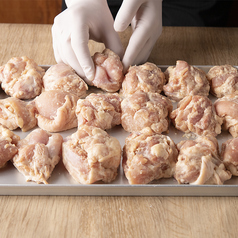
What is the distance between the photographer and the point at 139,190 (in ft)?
4.62

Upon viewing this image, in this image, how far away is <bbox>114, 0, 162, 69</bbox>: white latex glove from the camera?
6.43 ft

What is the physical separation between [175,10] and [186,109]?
4.16 ft

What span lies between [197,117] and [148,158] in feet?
1.34

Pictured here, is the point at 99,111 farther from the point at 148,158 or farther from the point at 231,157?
the point at 231,157

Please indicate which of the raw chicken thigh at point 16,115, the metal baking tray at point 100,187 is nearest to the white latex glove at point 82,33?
the raw chicken thigh at point 16,115

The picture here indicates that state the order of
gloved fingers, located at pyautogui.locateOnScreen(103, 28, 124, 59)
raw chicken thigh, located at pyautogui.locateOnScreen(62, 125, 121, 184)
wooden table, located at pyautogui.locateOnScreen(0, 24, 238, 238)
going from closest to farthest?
wooden table, located at pyautogui.locateOnScreen(0, 24, 238, 238)
raw chicken thigh, located at pyautogui.locateOnScreen(62, 125, 121, 184)
gloved fingers, located at pyautogui.locateOnScreen(103, 28, 124, 59)

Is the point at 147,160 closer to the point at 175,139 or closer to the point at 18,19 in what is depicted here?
the point at 175,139

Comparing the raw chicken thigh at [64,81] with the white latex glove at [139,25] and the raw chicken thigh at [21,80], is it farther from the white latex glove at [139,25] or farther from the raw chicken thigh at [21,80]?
the white latex glove at [139,25]

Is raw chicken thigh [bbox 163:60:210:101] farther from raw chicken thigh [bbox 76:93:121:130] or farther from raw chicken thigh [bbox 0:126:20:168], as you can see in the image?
raw chicken thigh [bbox 0:126:20:168]

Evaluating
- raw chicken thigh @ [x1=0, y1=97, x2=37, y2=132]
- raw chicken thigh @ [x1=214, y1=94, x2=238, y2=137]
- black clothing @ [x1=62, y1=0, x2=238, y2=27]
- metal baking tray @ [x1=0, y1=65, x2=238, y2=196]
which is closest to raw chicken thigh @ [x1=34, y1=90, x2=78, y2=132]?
raw chicken thigh @ [x1=0, y1=97, x2=37, y2=132]

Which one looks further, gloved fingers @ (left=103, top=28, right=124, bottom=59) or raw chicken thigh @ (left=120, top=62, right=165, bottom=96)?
gloved fingers @ (left=103, top=28, right=124, bottom=59)

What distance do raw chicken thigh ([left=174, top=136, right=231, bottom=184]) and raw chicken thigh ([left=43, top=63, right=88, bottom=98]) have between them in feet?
2.37

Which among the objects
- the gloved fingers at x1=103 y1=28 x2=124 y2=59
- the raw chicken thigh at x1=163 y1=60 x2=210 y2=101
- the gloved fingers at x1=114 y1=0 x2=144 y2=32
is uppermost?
the gloved fingers at x1=114 y1=0 x2=144 y2=32

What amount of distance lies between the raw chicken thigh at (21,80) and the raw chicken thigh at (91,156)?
556 mm
